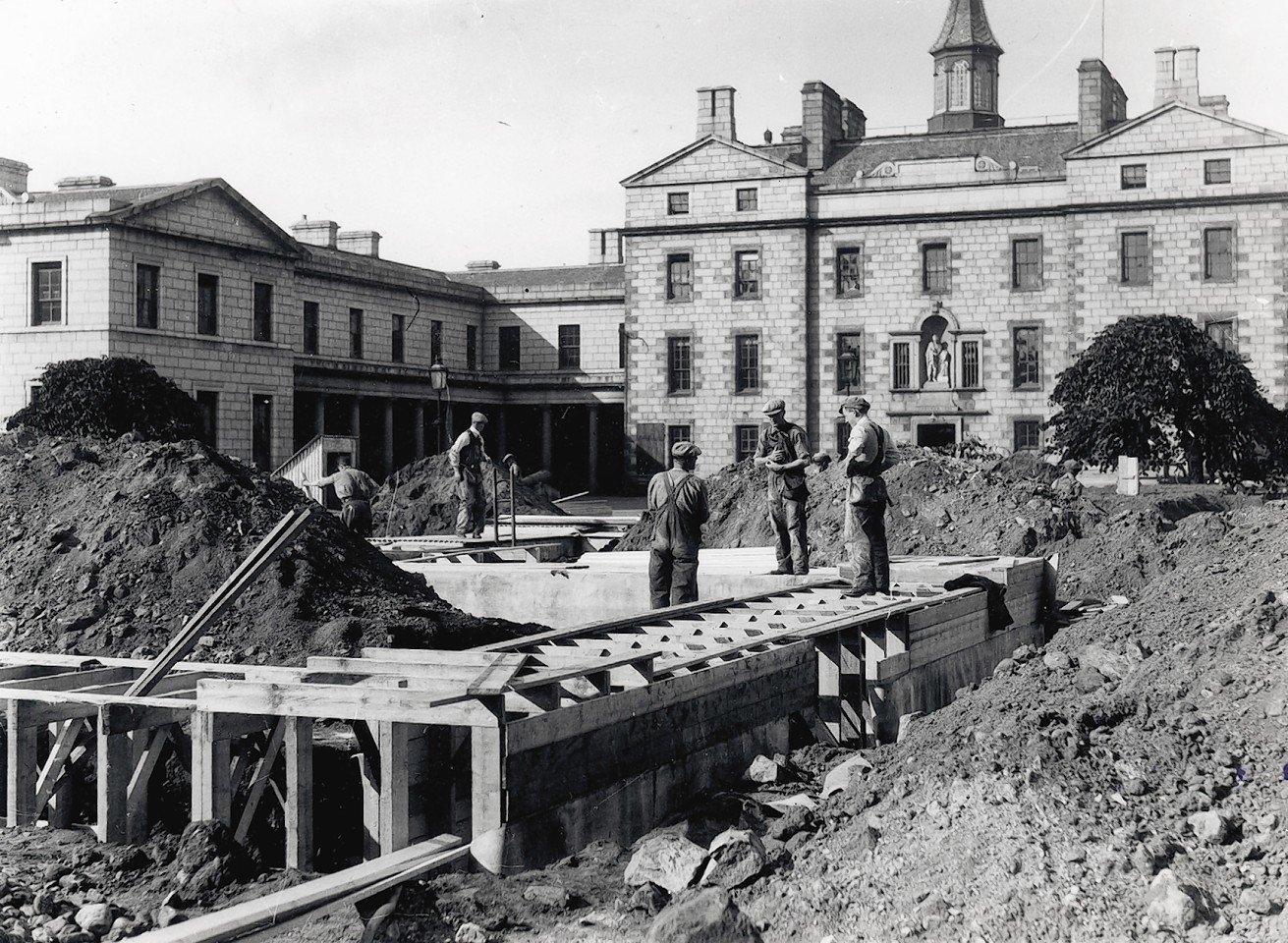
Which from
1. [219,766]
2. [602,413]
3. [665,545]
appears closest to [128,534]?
[665,545]

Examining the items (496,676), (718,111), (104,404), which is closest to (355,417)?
(718,111)

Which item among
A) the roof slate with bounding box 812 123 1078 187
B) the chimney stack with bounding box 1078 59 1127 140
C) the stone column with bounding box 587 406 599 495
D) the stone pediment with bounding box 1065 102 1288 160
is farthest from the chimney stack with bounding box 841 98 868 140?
the stone column with bounding box 587 406 599 495

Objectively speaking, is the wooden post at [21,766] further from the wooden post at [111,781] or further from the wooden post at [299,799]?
the wooden post at [299,799]

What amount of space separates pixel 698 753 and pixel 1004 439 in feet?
122

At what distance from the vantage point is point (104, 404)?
27.3m

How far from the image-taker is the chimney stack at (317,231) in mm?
50969

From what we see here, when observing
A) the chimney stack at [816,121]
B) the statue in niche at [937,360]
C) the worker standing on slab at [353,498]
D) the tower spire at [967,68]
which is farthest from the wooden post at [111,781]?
the tower spire at [967,68]

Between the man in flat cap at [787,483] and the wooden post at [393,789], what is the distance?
7152 mm

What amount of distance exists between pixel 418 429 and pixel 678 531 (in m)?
37.7

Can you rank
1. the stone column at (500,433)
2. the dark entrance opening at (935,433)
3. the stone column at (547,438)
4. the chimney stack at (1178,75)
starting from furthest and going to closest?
the stone column at (500,433), the stone column at (547,438), the dark entrance opening at (935,433), the chimney stack at (1178,75)

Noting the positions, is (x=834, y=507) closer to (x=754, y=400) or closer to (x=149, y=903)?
(x=149, y=903)

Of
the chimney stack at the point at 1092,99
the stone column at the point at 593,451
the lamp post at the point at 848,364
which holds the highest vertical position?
the chimney stack at the point at 1092,99

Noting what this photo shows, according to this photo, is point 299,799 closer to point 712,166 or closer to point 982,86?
point 712,166

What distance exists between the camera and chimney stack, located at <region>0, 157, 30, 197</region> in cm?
4122
